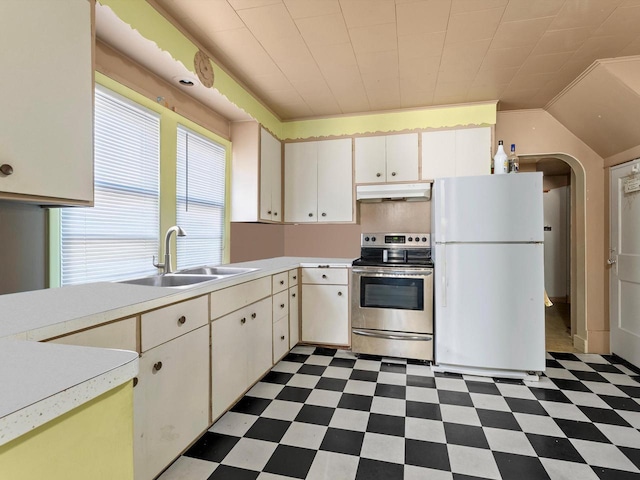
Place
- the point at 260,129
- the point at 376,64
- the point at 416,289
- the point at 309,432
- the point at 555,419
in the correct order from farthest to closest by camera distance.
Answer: the point at 260,129
the point at 416,289
the point at 376,64
the point at 555,419
the point at 309,432

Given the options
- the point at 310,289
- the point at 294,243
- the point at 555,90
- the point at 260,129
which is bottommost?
the point at 310,289

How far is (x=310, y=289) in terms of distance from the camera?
3.30 m

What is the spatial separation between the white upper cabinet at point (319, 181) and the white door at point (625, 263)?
93.5 inches

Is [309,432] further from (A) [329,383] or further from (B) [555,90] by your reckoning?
(B) [555,90]

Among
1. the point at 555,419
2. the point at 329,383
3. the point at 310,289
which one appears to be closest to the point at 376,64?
the point at 310,289

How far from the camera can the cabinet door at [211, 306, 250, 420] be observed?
6.26 ft

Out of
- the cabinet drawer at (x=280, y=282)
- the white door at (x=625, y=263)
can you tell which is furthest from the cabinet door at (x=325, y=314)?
the white door at (x=625, y=263)

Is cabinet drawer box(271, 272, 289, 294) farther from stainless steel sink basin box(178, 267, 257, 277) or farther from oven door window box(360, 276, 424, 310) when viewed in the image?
oven door window box(360, 276, 424, 310)

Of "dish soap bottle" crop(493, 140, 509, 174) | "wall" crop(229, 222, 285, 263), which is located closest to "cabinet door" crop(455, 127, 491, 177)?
"dish soap bottle" crop(493, 140, 509, 174)

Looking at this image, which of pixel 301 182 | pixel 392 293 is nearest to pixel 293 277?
pixel 392 293

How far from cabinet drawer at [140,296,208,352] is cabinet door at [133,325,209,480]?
0.11 ft

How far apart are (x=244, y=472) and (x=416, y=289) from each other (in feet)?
6.32

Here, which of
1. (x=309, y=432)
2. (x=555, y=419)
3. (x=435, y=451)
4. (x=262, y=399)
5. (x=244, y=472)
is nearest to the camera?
(x=244, y=472)

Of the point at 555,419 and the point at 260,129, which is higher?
the point at 260,129
